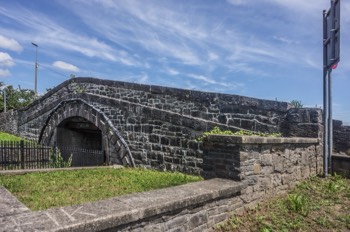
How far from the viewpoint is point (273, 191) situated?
573 cm

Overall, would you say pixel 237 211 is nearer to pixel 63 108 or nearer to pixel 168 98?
pixel 168 98

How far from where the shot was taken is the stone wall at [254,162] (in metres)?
4.97

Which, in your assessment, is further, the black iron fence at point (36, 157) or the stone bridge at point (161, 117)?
the black iron fence at point (36, 157)

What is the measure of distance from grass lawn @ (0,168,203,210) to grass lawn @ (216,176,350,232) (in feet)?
7.34

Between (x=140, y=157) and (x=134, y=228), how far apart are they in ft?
26.8

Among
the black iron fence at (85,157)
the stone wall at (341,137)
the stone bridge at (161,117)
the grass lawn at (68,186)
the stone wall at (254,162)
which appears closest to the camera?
the stone wall at (254,162)

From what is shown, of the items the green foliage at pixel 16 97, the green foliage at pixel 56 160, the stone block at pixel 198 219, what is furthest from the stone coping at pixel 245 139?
the green foliage at pixel 16 97

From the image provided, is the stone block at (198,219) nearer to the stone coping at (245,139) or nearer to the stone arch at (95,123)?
the stone coping at (245,139)

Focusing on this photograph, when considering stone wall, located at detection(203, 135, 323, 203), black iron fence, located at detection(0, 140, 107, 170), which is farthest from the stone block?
black iron fence, located at detection(0, 140, 107, 170)

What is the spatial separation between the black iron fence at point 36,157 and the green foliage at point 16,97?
22.6 metres

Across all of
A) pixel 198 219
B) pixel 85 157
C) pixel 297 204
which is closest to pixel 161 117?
pixel 85 157

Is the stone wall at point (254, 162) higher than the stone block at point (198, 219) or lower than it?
higher

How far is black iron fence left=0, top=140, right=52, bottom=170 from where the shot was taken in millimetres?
11273

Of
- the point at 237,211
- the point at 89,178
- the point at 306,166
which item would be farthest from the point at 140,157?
the point at 237,211
